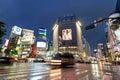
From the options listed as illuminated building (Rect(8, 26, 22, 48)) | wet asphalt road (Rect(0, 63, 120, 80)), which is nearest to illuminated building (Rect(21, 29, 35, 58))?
illuminated building (Rect(8, 26, 22, 48))

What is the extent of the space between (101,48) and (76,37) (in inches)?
2080

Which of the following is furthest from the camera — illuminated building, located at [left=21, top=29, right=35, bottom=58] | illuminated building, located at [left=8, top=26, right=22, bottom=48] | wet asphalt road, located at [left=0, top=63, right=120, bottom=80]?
illuminated building, located at [left=21, top=29, right=35, bottom=58]

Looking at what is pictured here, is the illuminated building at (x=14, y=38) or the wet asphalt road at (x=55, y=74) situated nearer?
the wet asphalt road at (x=55, y=74)

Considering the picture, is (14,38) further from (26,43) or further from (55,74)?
(55,74)

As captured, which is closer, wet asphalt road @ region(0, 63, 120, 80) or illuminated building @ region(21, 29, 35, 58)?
wet asphalt road @ region(0, 63, 120, 80)

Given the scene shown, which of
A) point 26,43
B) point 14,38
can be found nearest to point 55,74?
point 14,38

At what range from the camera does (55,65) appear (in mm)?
25719

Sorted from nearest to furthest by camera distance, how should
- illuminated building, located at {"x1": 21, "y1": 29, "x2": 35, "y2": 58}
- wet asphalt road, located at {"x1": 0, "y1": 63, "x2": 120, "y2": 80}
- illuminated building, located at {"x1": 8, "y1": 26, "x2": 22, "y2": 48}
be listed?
wet asphalt road, located at {"x1": 0, "y1": 63, "x2": 120, "y2": 80} < illuminated building, located at {"x1": 8, "y1": 26, "x2": 22, "y2": 48} < illuminated building, located at {"x1": 21, "y1": 29, "x2": 35, "y2": 58}

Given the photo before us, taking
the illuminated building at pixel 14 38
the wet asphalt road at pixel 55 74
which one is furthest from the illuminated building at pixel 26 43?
the wet asphalt road at pixel 55 74

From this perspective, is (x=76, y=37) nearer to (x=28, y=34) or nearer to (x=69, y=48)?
(x=69, y=48)

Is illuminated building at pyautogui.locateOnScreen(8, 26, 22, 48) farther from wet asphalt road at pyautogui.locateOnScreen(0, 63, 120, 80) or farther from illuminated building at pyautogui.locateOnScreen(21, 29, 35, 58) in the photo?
wet asphalt road at pyautogui.locateOnScreen(0, 63, 120, 80)

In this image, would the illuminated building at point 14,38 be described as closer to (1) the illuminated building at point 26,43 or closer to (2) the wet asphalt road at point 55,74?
(1) the illuminated building at point 26,43

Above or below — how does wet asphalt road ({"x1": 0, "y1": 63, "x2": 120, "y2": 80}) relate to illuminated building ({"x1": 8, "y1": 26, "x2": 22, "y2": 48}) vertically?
below

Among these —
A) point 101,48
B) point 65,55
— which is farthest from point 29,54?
point 65,55
